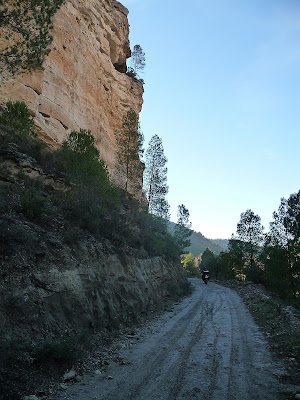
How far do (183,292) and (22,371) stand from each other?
17.6 metres

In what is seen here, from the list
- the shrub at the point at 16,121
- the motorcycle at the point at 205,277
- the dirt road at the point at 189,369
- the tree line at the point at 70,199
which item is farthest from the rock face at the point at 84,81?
the dirt road at the point at 189,369

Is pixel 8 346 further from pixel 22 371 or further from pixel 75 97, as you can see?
pixel 75 97

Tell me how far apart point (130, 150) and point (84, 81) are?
9564mm

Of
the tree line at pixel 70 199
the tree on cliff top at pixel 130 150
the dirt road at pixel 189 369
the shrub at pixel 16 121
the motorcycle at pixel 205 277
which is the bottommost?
the motorcycle at pixel 205 277

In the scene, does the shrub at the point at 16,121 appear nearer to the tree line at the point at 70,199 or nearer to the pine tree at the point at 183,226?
the tree line at the point at 70,199

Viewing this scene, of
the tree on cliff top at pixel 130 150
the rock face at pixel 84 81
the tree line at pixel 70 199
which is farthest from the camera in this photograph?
the tree on cliff top at pixel 130 150

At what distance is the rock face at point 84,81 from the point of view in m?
23.5

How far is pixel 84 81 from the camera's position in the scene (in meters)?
30.2

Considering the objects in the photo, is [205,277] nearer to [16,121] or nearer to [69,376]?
[16,121]

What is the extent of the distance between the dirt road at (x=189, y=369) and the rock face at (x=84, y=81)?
1957 cm

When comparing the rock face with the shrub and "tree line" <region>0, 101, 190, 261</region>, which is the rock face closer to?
the shrub

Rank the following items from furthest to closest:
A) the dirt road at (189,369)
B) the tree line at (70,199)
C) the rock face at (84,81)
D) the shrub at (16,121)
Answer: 1. the rock face at (84,81)
2. the shrub at (16,121)
3. the tree line at (70,199)
4. the dirt road at (189,369)

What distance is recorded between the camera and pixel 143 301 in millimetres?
12625

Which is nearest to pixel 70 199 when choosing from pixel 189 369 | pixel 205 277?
pixel 189 369
